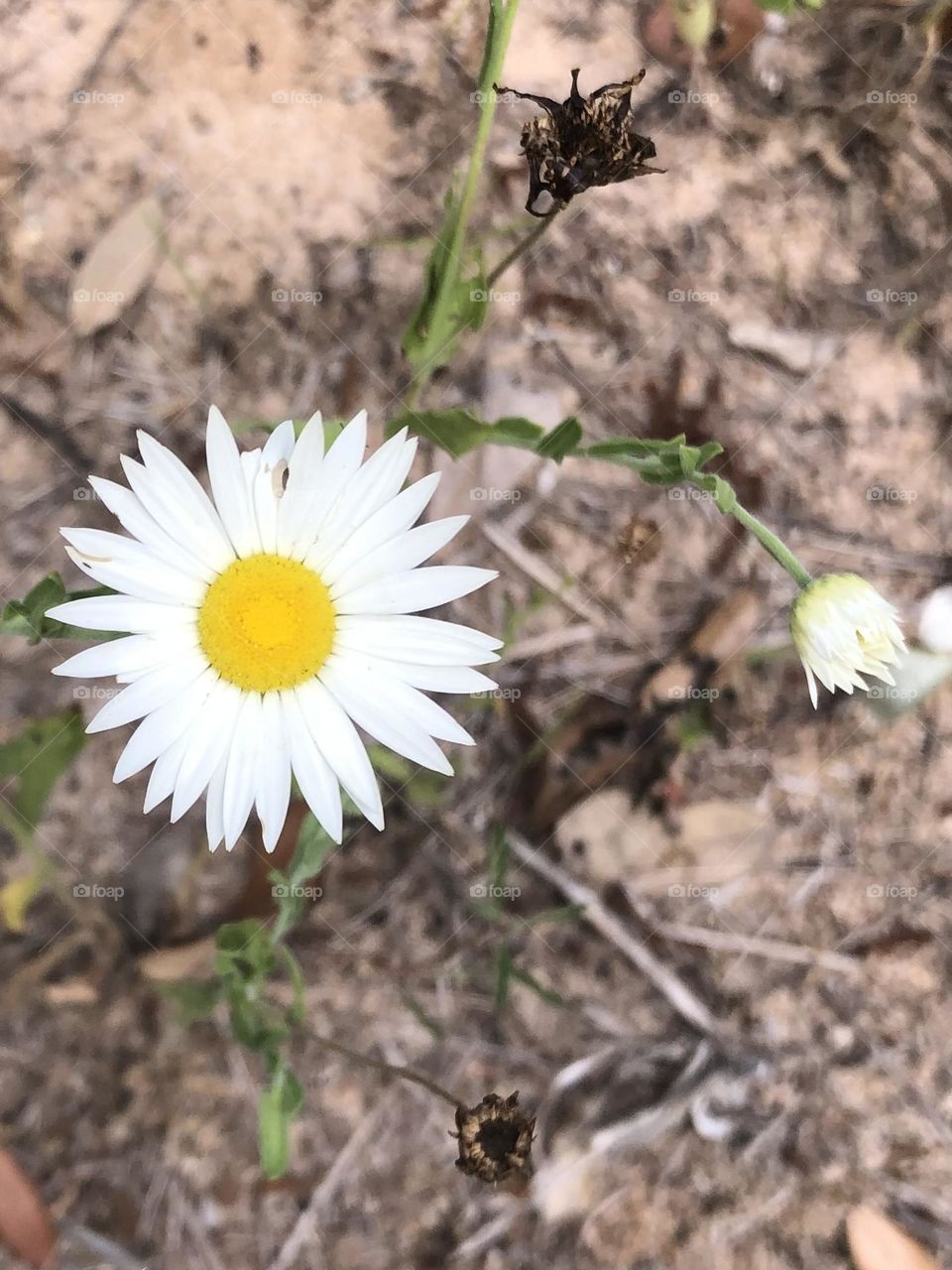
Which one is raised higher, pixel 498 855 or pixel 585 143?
pixel 585 143

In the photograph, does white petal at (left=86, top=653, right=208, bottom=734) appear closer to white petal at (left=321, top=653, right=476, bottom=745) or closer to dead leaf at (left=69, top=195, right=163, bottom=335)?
white petal at (left=321, top=653, right=476, bottom=745)

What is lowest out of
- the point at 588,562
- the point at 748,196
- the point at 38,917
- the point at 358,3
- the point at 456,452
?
the point at 38,917

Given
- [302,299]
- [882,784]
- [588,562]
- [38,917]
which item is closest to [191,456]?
[302,299]

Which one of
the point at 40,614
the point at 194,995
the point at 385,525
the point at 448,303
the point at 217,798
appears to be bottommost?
the point at 194,995

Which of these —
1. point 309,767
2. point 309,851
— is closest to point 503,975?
point 309,851

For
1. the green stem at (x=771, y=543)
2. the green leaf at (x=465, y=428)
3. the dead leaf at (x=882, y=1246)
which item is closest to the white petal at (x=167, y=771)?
the green leaf at (x=465, y=428)

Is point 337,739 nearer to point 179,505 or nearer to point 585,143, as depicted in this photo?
point 179,505

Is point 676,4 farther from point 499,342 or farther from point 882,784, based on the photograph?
point 882,784
